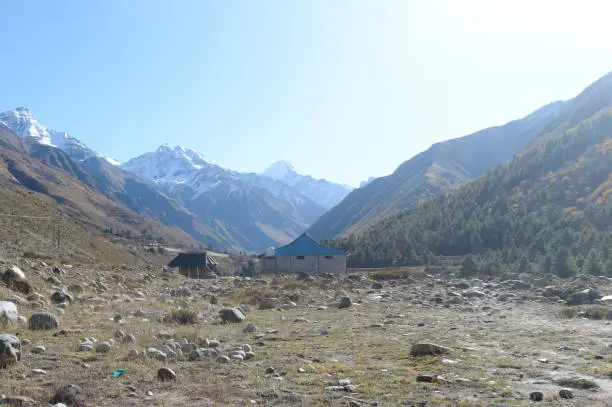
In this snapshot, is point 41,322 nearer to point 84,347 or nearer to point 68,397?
point 84,347

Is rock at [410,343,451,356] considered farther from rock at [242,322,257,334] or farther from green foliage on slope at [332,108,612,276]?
green foliage on slope at [332,108,612,276]

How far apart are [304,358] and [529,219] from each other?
2755 inches

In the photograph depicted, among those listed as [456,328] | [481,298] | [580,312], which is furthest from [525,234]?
[456,328]

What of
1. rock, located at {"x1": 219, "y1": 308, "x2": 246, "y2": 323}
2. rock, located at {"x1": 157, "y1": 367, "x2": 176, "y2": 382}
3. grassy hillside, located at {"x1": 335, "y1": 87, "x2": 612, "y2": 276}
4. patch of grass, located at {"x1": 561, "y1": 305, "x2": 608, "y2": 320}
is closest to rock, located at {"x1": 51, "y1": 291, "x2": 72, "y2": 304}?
rock, located at {"x1": 219, "y1": 308, "x2": 246, "y2": 323}

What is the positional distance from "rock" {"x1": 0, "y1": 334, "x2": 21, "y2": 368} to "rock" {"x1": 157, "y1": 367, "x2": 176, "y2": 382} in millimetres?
2042

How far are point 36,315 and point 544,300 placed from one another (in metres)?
18.7

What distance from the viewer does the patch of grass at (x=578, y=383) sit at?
6602mm

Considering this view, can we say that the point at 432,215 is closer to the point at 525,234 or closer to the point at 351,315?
the point at 525,234

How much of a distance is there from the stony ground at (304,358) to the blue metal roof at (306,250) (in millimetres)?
41764

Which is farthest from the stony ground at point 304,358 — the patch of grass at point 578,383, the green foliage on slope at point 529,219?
the green foliage on slope at point 529,219

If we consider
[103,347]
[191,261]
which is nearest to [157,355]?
[103,347]

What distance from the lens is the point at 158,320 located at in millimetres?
12430

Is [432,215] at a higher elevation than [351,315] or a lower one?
higher

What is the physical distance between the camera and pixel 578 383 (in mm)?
6719
